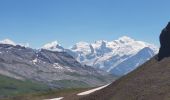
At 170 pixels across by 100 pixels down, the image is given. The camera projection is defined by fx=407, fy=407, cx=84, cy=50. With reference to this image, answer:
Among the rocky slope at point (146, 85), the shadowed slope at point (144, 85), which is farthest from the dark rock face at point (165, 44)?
the shadowed slope at point (144, 85)

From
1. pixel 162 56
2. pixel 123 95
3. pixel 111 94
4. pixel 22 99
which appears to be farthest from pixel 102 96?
pixel 22 99

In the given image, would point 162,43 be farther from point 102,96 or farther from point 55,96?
point 55,96

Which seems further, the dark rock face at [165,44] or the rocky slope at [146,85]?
the dark rock face at [165,44]

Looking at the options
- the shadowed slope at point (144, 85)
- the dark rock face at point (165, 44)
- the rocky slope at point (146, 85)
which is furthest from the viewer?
the dark rock face at point (165, 44)

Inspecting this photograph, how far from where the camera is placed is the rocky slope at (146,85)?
86.0 m

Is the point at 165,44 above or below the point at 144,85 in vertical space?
above

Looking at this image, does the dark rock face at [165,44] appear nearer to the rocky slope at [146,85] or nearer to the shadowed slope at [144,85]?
the rocky slope at [146,85]

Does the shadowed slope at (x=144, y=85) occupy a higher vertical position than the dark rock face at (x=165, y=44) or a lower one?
lower

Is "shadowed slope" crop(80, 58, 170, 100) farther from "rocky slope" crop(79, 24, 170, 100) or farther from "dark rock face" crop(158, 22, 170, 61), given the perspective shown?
"dark rock face" crop(158, 22, 170, 61)

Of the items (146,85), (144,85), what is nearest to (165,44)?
(144,85)

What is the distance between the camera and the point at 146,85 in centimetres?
9206

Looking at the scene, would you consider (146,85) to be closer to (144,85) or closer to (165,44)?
(144,85)

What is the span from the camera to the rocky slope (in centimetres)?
8603

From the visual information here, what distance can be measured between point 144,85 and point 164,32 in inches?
1023
